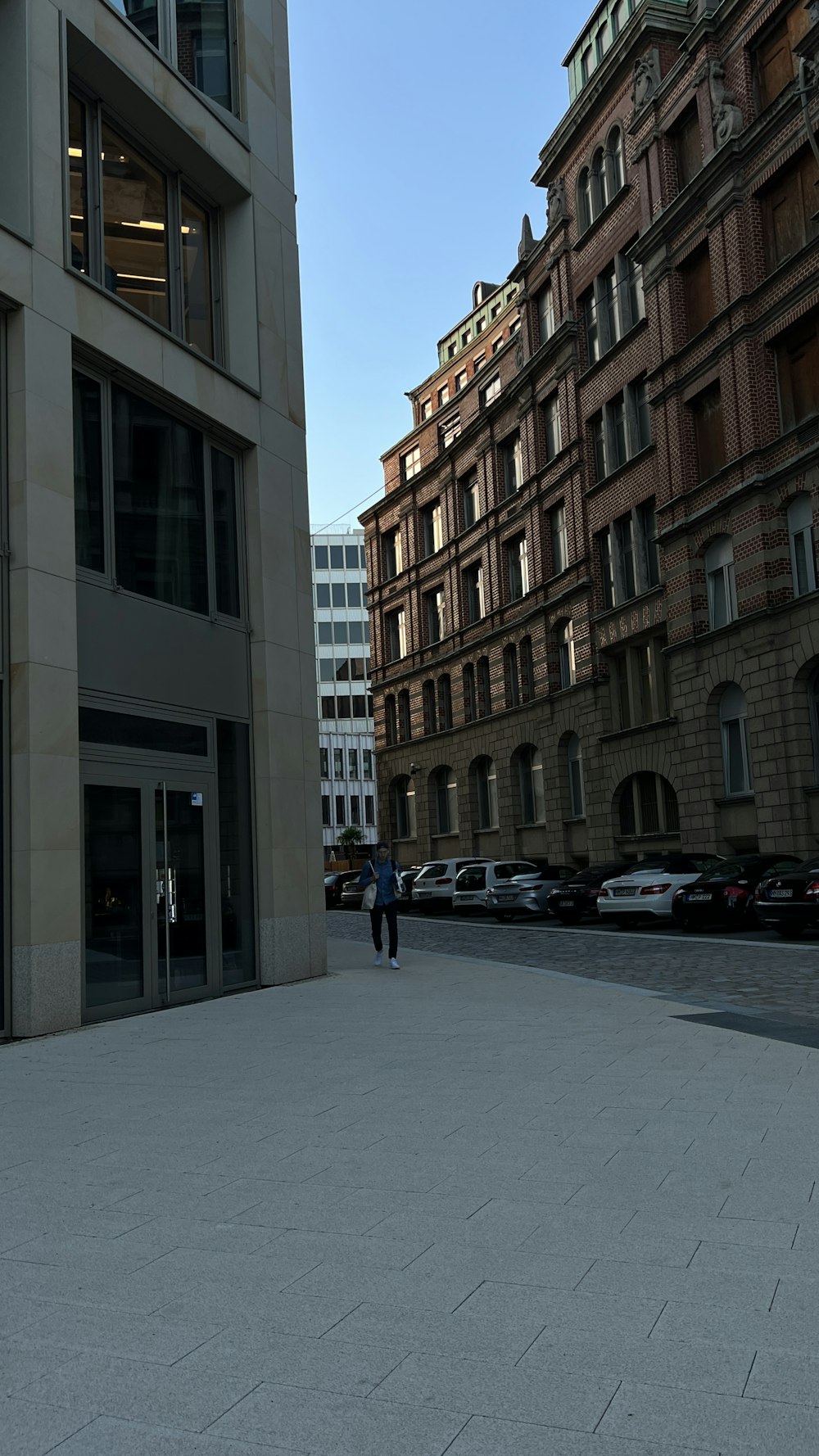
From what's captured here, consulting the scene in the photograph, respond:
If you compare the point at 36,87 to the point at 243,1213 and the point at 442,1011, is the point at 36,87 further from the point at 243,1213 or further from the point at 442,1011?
the point at 243,1213

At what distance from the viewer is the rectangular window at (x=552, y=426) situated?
43312 mm

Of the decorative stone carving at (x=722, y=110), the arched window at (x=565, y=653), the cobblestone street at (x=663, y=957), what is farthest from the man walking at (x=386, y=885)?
the arched window at (x=565, y=653)

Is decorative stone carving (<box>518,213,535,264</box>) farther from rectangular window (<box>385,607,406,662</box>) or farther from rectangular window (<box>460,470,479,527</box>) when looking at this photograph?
rectangular window (<box>385,607,406,662</box>)

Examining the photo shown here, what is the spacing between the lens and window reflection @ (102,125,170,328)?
13977mm

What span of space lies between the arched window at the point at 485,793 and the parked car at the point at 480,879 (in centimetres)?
1166

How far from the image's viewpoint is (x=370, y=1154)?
630 cm

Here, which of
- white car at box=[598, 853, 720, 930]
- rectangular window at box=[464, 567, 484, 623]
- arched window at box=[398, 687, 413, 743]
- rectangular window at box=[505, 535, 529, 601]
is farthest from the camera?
arched window at box=[398, 687, 413, 743]

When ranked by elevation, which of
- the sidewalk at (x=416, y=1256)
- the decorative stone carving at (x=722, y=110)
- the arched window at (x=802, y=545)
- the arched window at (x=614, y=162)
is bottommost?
the sidewalk at (x=416, y=1256)

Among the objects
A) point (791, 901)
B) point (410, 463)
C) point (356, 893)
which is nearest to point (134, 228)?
point (791, 901)

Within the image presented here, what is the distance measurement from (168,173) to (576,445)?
26.8m

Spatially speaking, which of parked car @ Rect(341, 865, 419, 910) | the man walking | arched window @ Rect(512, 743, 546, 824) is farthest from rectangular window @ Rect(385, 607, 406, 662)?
the man walking

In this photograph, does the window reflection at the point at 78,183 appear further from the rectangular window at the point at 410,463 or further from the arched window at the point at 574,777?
the rectangular window at the point at 410,463

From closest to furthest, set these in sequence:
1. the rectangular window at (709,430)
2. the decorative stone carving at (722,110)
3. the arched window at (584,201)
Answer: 1. the decorative stone carving at (722,110)
2. the rectangular window at (709,430)
3. the arched window at (584,201)

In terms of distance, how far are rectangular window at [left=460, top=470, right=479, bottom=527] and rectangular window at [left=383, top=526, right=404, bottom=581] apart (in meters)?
6.03
